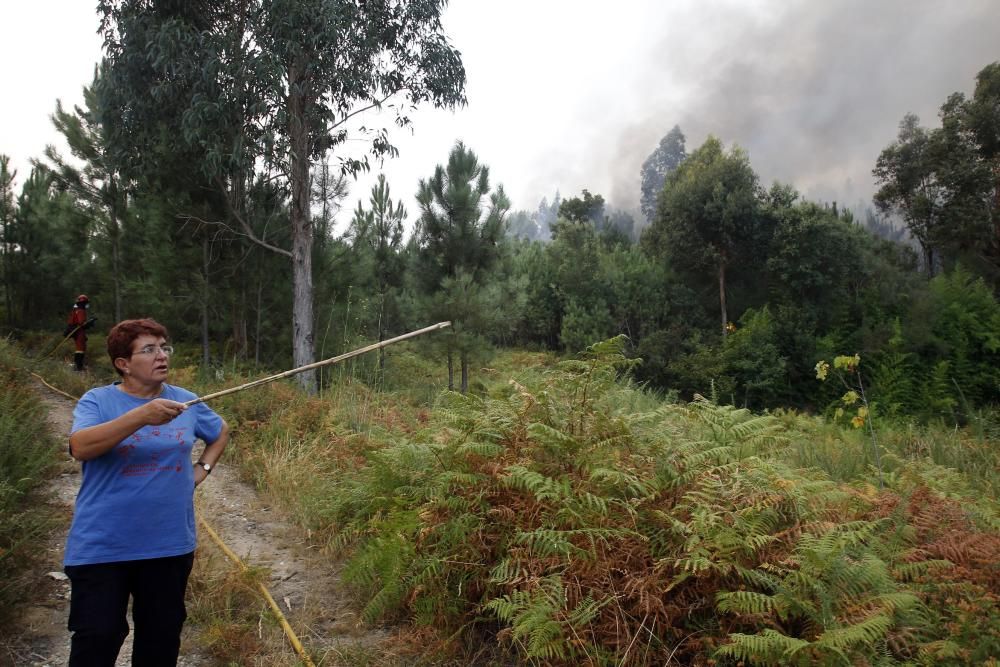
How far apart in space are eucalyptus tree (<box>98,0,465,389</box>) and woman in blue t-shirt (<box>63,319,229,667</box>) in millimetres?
8347

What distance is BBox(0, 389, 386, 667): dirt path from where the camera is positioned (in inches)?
118

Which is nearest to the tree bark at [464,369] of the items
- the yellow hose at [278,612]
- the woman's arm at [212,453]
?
the yellow hose at [278,612]

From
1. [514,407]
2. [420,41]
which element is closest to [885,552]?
[514,407]

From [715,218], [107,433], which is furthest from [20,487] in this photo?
[715,218]

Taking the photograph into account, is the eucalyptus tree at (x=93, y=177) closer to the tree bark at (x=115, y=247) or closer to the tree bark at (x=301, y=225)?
the tree bark at (x=115, y=247)

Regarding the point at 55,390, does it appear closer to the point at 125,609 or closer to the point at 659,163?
the point at 125,609

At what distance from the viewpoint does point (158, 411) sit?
6.95ft

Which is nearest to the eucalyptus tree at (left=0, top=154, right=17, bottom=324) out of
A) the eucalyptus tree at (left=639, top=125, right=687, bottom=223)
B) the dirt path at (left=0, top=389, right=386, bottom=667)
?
the dirt path at (left=0, top=389, right=386, bottom=667)

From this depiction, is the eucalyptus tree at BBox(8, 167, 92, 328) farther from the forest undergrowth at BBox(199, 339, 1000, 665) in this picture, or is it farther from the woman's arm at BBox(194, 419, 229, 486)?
the woman's arm at BBox(194, 419, 229, 486)

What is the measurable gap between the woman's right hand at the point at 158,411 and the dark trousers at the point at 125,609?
1.80 ft

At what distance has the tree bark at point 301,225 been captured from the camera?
11.5 metres

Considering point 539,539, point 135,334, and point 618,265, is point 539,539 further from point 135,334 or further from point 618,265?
point 618,265

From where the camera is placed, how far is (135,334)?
7.68ft

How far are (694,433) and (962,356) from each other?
2491cm
